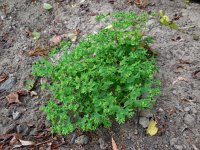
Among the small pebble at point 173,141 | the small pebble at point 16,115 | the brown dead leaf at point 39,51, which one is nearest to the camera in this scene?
the small pebble at point 173,141

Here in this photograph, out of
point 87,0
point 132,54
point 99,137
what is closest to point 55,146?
point 99,137

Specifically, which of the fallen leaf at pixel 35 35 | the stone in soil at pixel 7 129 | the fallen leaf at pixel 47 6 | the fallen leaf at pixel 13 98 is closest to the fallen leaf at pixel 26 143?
the stone in soil at pixel 7 129

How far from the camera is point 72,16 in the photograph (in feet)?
13.0

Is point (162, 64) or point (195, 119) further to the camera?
point (162, 64)

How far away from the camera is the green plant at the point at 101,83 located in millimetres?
2367

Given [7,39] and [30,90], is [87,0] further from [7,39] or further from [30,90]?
[30,90]

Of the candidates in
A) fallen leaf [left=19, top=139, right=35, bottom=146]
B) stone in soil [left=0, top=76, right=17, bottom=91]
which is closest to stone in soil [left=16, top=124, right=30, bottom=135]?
fallen leaf [left=19, top=139, right=35, bottom=146]

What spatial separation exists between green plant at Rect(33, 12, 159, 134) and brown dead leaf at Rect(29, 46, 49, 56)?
87 centimetres

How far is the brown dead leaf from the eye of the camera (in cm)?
353

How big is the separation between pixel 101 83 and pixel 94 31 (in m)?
1.33

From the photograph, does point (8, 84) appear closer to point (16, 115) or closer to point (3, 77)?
point (3, 77)

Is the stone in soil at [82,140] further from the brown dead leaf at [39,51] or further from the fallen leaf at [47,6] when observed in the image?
the fallen leaf at [47,6]

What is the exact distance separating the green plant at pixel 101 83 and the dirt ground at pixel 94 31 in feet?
0.75

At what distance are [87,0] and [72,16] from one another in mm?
334
